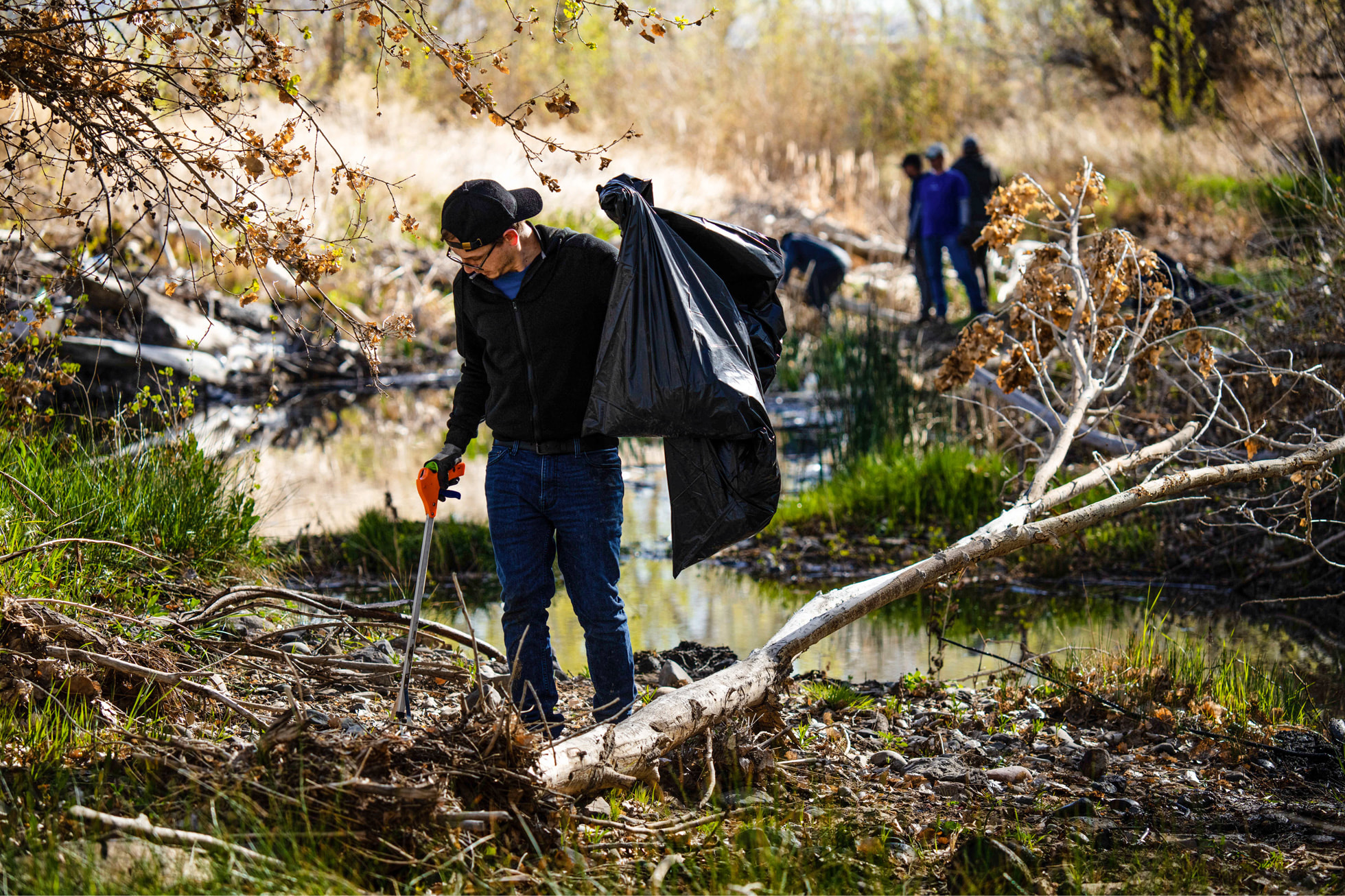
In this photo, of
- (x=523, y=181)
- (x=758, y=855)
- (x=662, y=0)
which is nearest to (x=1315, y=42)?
(x=758, y=855)

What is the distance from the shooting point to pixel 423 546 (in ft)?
11.9

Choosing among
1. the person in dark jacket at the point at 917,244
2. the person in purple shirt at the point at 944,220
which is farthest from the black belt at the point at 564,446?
the person in dark jacket at the point at 917,244

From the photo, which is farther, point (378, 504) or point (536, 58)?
point (536, 58)

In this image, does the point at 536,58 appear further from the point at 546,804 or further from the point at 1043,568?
the point at 546,804

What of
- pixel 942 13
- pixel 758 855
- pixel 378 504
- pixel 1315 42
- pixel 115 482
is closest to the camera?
pixel 758 855

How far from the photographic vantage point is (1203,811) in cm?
380

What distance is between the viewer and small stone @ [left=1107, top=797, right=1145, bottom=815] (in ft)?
12.4

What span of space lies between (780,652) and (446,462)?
4.47 feet

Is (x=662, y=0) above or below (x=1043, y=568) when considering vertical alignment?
above

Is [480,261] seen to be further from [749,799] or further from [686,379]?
[749,799]

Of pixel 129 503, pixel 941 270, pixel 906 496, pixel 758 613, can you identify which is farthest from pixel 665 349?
pixel 941 270

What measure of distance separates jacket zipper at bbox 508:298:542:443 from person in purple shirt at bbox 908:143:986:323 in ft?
33.4

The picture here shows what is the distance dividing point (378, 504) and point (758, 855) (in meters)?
6.82

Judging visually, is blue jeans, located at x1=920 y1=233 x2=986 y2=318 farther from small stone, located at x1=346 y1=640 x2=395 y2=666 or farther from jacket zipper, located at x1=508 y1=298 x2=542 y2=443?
jacket zipper, located at x1=508 y1=298 x2=542 y2=443
